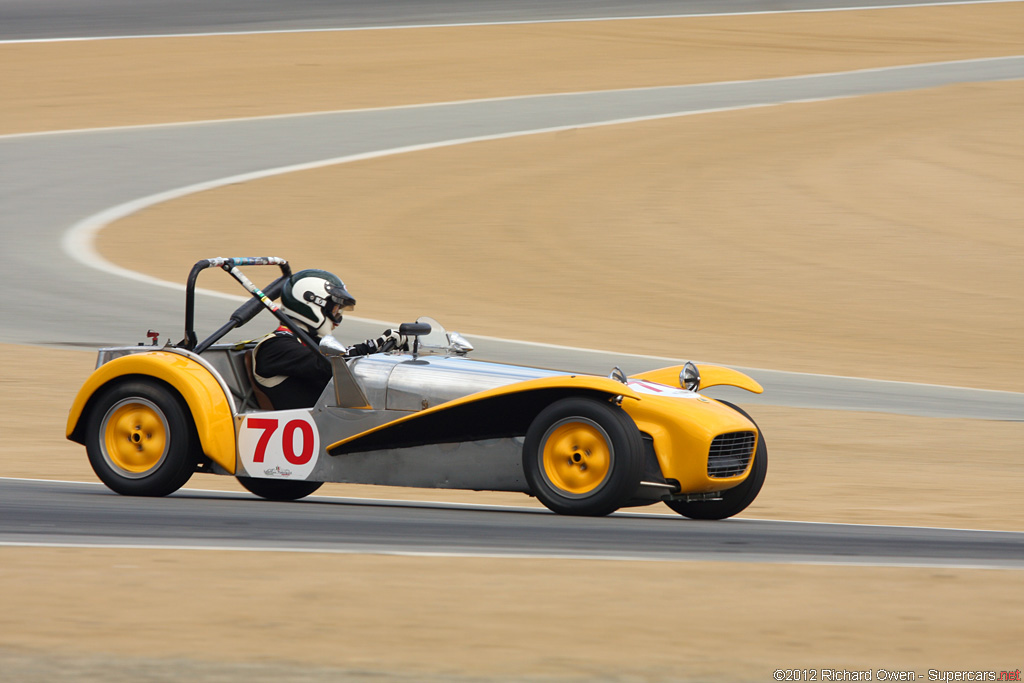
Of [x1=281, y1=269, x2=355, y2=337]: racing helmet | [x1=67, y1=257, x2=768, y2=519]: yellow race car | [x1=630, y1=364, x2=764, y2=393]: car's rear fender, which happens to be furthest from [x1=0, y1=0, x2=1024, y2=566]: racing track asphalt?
[x1=281, y1=269, x2=355, y2=337]: racing helmet

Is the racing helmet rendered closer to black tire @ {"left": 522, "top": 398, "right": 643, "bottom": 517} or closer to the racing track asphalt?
the racing track asphalt

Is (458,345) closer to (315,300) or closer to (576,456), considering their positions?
(315,300)

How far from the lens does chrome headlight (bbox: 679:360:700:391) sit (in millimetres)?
9094

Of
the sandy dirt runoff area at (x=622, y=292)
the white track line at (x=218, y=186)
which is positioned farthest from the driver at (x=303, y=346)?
the white track line at (x=218, y=186)

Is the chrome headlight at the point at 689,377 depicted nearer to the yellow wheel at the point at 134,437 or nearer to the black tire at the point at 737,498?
the black tire at the point at 737,498

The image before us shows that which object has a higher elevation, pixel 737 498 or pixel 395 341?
pixel 395 341

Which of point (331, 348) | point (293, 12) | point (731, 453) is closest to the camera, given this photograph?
point (731, 453)

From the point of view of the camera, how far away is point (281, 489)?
9.99 meters

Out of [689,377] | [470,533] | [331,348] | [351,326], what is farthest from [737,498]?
[351,326]

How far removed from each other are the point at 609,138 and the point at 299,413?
77.1ft

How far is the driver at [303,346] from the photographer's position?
31.0ft

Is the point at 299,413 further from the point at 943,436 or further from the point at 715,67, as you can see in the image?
the point at 715,67

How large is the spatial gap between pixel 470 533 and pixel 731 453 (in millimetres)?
1550

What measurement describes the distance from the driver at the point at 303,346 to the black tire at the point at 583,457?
4.80 ft
